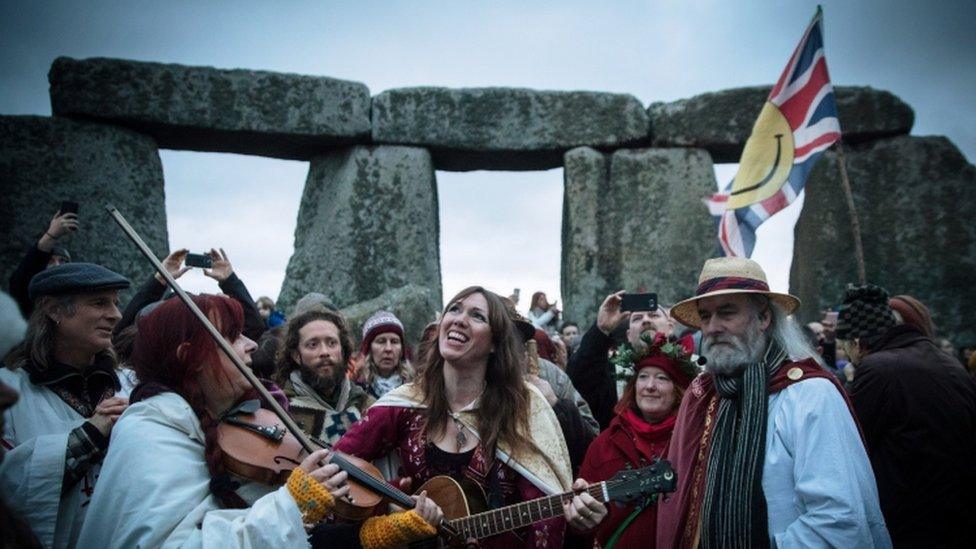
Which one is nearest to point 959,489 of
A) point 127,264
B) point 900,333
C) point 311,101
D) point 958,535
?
point 958,535

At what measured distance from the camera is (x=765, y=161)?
6043 millimetres

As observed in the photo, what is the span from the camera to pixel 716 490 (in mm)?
2281

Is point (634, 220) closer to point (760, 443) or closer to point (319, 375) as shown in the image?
point (319, 375)

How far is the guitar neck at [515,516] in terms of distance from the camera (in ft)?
7.58

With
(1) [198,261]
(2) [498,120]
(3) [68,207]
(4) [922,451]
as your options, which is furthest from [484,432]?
Answer: (2) [498,120]

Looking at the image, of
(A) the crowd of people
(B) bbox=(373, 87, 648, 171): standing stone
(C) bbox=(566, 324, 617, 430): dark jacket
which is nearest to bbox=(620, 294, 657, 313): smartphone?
(A) the crowd of people

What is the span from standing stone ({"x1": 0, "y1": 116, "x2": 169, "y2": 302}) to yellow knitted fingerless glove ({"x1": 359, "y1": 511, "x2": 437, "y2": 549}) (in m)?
6.28

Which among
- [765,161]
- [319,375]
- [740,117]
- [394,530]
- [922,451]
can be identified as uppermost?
[740,117]

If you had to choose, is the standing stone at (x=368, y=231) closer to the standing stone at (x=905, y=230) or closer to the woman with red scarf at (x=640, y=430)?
the standing stone at (x=905, y=230)

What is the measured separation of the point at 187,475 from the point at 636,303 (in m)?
2.47

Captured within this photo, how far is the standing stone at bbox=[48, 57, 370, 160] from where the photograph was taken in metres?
7.41

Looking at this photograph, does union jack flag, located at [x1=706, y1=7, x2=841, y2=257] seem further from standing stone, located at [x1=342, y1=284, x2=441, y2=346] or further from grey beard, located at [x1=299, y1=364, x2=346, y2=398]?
grey beard, located at [x1=299, y1=364, x2=346, y2=398]

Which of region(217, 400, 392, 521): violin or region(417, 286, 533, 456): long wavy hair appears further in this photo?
region(417, 286, 533, 456): long wavy hair

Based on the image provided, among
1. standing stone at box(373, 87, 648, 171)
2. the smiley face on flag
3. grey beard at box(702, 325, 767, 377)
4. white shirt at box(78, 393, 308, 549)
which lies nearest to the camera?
white shirt at box(78, 393, 308, 549)
